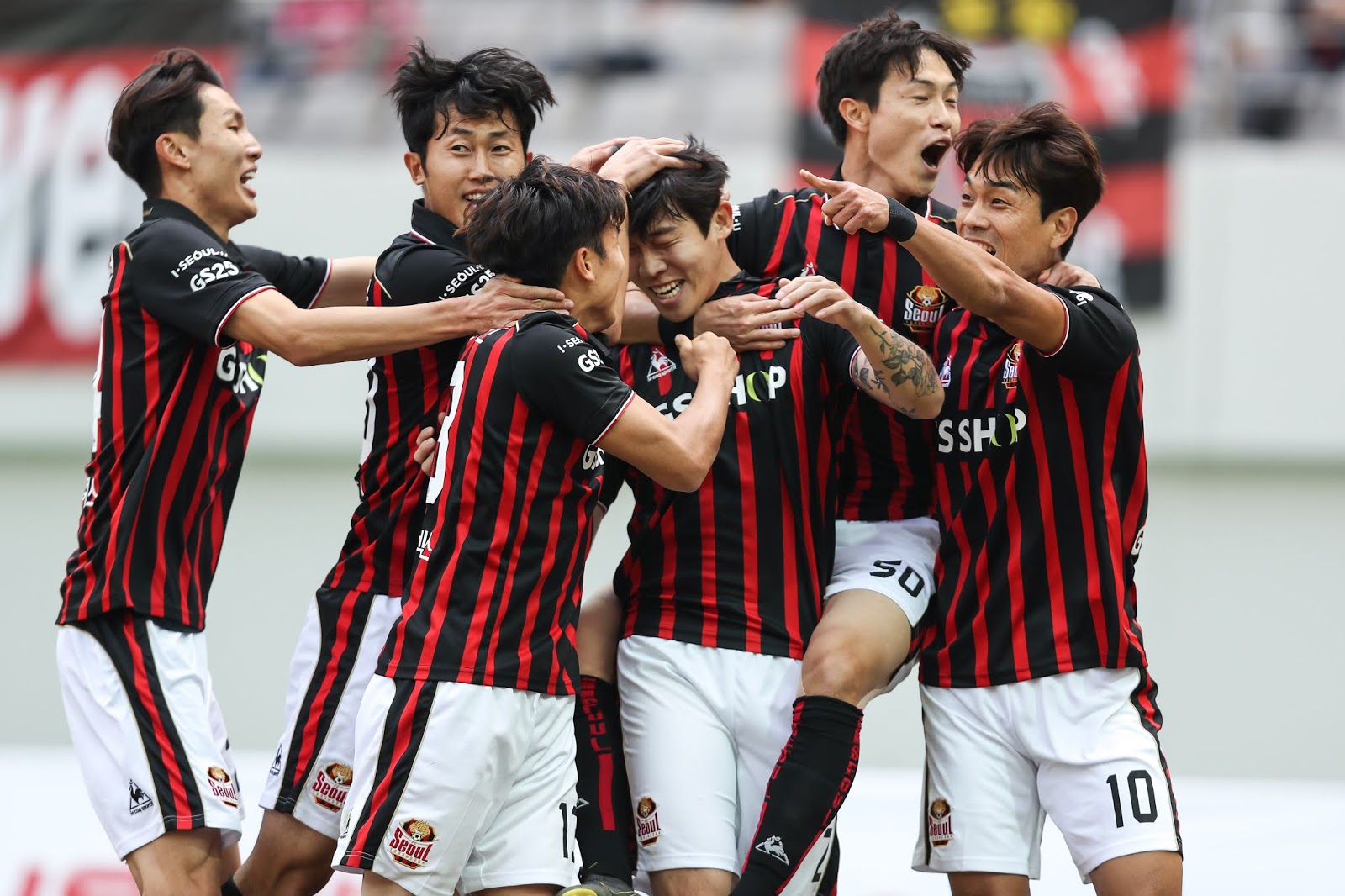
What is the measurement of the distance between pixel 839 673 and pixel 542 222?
51.1 inches

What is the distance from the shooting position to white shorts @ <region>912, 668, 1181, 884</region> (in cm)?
364

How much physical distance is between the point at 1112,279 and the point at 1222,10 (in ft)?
6.09

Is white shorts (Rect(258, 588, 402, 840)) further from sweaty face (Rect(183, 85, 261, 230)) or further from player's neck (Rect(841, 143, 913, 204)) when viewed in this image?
player's neck (Rect(841, 143, 913, 204))

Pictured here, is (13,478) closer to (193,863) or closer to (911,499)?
(193,863)

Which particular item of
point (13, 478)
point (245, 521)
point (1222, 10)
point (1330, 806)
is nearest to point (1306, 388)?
point (1222, 10)

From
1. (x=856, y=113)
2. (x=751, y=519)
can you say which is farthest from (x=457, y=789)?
(x=856, y=113)

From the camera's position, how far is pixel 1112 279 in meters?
9.41

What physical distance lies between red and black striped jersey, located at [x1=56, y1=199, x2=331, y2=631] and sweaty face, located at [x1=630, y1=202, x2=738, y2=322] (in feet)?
3.19

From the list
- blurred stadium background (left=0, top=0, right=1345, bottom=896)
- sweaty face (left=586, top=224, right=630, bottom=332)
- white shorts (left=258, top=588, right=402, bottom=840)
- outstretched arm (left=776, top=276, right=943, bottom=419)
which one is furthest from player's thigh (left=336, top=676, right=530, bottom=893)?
blurred stadium background (left=0, top=0, right=1345, bottom=896)

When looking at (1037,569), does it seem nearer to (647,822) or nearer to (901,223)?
(901,223)

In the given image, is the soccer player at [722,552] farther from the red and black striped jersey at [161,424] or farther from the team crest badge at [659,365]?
the red and black striped jersey at [161,424]

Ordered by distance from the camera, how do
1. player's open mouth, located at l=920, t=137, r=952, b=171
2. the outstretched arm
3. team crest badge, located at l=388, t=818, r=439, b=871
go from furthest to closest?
player's open mouth, located at l=920, t=137, r=952, b=171
the outstretched arm
team crest badge, located at l=388, t=818, r=439, b=871

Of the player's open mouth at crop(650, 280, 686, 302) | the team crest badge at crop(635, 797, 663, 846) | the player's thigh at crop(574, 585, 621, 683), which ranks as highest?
the player's open mouth at crop(650, 280, 686, 302)

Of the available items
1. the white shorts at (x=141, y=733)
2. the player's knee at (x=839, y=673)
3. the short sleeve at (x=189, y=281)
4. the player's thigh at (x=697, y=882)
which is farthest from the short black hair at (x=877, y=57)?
the white shorts at (x=141, y=733)
